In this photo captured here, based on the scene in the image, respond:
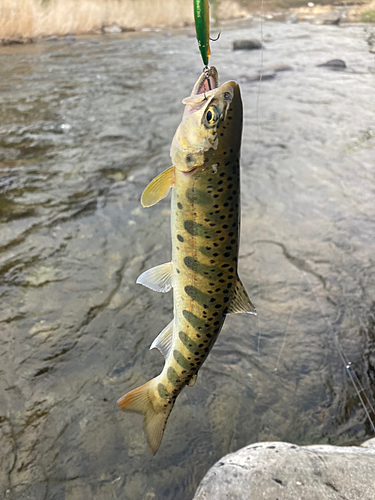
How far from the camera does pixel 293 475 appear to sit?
1875 mm

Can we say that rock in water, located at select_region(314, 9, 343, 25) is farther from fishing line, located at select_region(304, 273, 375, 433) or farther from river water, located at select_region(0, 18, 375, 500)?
fishing line, located at select_region(304, 273, 375, 433)

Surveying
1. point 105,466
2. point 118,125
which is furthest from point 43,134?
point 105,466

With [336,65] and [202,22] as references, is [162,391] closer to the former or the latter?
[202,22]

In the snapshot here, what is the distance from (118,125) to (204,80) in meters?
7.16

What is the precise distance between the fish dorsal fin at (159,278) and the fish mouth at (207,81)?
75cm

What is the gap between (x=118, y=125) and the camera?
26.3ft

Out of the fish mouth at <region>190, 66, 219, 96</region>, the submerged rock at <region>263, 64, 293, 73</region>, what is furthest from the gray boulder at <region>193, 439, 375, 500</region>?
the submerged rock at <region>263, 64, 293, 73</region>

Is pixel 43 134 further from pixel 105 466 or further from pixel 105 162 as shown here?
pixel 105 466

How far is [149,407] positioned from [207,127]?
51.5 inches

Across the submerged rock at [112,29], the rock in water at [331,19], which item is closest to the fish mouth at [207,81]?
the submerged rock at [112,29]

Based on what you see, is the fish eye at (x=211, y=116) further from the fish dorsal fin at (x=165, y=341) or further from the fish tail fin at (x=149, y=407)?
the fish tail fin at (x=149, y=407)

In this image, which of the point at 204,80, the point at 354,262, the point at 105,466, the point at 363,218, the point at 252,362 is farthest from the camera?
the point at 363,218

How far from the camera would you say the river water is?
265 centimetres

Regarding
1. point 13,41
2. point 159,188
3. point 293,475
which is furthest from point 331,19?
point 293,475
